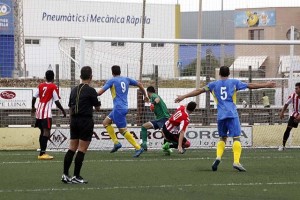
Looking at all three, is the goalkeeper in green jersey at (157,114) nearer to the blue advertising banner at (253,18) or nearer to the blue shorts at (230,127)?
the blue shorts at (230,127)

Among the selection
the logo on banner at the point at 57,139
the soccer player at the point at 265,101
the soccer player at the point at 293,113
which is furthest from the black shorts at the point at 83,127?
the soccer player at the point at 265,101

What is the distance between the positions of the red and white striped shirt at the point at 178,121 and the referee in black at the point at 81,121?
261 inches

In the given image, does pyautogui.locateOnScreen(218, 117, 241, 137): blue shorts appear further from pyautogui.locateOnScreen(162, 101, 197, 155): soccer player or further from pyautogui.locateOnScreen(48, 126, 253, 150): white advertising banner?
pyautogui.locateOnScreen(48, 126, 253, 150): white advertising banner

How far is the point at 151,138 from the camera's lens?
2309cm

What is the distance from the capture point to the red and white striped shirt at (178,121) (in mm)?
19781

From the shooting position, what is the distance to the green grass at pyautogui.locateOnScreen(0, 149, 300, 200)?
1189cm

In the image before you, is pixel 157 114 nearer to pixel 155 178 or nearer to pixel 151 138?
pixel 151 138

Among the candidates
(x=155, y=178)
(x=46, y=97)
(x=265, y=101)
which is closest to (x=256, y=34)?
(x=265, y=101)

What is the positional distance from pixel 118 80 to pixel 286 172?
17.3 ft

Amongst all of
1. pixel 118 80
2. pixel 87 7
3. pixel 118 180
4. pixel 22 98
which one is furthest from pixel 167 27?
pixel 118 180

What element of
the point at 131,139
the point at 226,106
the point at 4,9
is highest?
the point at 4,9

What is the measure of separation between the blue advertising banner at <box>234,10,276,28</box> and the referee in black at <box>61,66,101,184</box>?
6740 cm

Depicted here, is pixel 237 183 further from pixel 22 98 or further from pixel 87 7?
pixel 87 7

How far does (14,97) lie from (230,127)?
1143 centimetres
